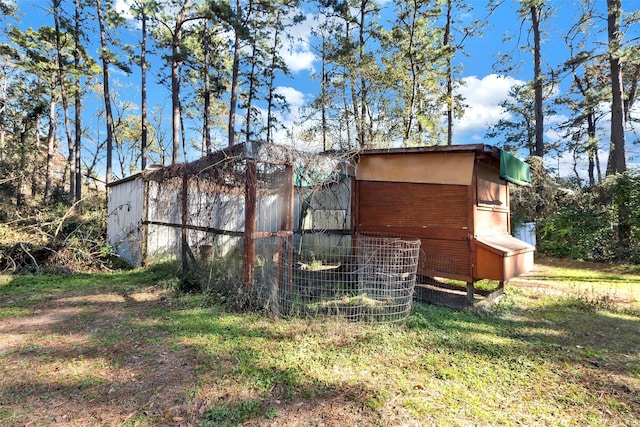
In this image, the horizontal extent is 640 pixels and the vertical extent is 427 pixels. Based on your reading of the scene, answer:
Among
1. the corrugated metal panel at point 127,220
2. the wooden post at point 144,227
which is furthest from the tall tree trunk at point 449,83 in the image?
the corrugated metal panel at point 127,220

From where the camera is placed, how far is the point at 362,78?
537 inches

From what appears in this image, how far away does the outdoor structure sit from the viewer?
195 inches

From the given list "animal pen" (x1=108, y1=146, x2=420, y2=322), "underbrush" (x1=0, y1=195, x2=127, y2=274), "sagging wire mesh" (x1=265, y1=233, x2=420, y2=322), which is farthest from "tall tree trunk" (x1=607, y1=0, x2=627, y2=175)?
"underbrush" (x1=0, y1=195, x2=127, y2=274)

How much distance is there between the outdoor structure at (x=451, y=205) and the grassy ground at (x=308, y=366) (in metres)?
0.80

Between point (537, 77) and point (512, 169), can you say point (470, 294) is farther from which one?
point (537, 77)

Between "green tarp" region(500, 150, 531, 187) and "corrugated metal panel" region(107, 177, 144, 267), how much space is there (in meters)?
8.00

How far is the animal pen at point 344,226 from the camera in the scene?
443 centimetres

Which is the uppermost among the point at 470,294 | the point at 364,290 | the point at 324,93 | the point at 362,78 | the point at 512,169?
the point at 362,78

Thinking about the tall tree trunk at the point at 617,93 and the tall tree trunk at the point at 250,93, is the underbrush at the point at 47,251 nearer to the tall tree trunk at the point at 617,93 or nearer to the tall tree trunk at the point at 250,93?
the tall tree trunk at the point at 250,93

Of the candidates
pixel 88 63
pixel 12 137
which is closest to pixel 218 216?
pixel 88 63

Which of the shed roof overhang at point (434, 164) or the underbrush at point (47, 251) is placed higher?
the shed roof overhang at point (434, 164)

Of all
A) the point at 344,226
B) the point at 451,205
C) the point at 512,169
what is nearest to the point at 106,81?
the point at 344,226

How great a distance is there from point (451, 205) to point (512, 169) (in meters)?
1.41

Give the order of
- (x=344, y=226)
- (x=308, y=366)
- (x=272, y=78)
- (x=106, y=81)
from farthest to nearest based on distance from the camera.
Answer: (x=272, y=78), (x=106, y=81), (x=344, y=226), (x=308, y=366)
